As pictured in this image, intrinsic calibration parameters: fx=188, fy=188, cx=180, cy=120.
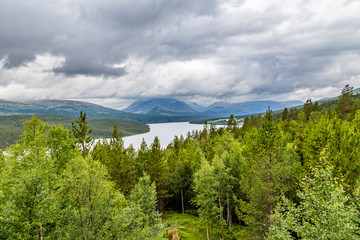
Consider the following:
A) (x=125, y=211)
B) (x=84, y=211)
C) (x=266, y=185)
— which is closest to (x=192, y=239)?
(x=266, y=185)

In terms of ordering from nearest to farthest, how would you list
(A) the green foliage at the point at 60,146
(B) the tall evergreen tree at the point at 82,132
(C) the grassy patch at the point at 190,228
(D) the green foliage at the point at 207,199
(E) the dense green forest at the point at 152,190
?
(E) the dense green forest at the point at 152,190 → (A) the green foliage at the point at 60,146 → (D) the green foliage at the point at 207,199 → (B) the tall evergreen tree at the point at 82,132 → (C) the grassy patch at the point at 190,228

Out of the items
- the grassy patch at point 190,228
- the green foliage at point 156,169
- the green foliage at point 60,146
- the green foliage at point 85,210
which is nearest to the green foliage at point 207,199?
the grassy patch at point 190,228

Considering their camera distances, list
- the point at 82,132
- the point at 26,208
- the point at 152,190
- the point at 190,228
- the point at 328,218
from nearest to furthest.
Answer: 1. the point at 328,218
2. the point at 26,208
3. the point at 152,190
4. the point at 82,132
5. the point at 190,228

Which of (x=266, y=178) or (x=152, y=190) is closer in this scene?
(x=266, y=178)

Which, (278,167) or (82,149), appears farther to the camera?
(82,149)

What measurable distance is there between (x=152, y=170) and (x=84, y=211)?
88.4 feet

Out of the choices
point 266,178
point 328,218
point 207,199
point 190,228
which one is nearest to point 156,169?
point 190,228

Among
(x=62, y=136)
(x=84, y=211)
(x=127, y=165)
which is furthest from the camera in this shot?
(x=127, y=165)

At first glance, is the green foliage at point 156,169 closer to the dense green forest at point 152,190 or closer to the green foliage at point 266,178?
the dense green forest at point 152,190

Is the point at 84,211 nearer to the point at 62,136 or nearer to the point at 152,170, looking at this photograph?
the point at 62,136

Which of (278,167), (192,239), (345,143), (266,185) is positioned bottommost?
(192,239)

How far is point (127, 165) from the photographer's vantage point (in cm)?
3478

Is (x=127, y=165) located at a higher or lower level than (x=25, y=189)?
lower

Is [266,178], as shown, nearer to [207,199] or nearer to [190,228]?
[207,199]
